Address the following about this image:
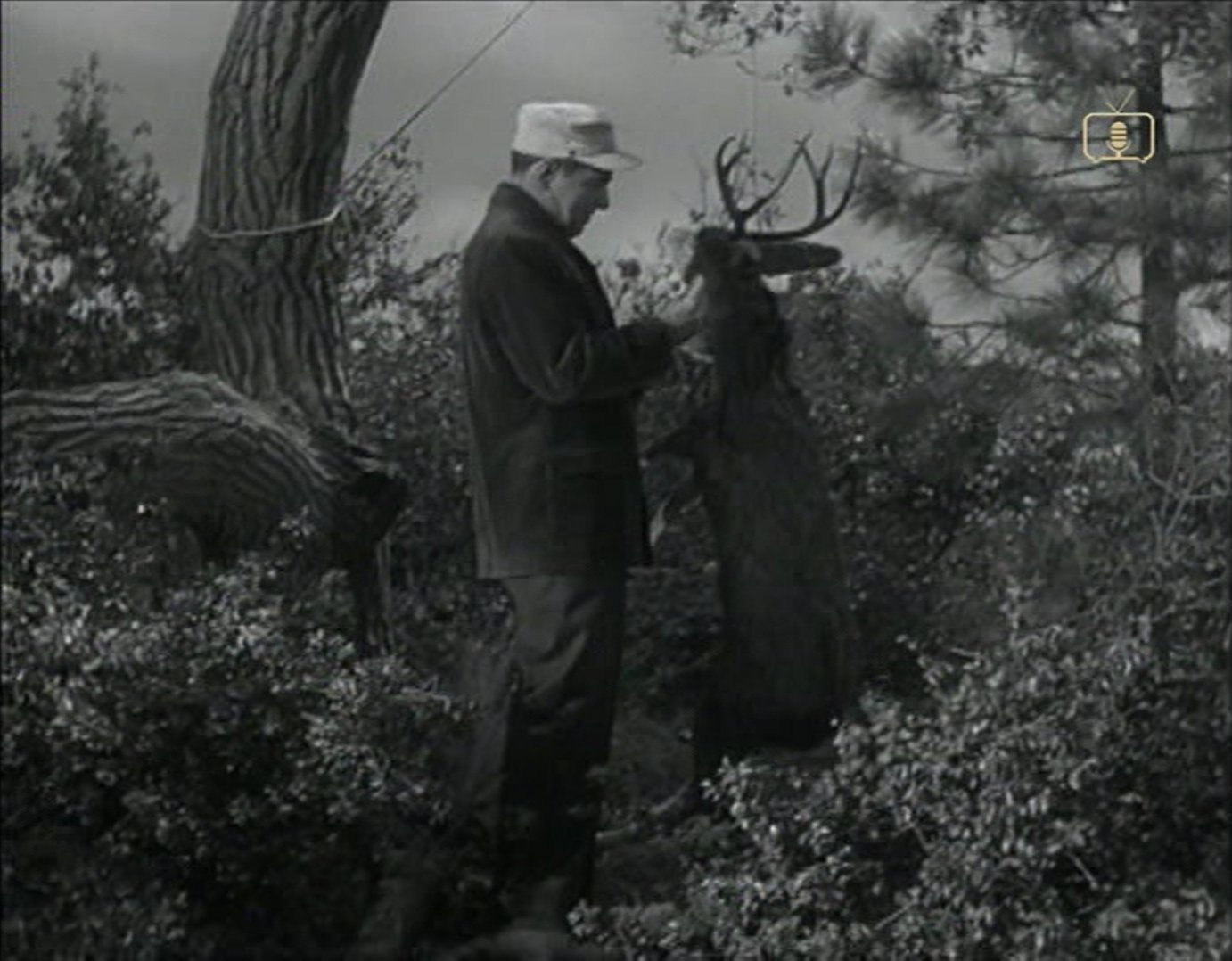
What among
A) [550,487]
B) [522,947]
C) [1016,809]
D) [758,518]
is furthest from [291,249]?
[1016,809]

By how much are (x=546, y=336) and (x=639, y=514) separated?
21.1 inches

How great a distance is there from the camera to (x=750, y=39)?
10039 mm

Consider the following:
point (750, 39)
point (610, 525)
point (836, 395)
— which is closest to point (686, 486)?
point (610, 525)

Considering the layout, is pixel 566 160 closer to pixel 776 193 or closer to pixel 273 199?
pixel 776 193

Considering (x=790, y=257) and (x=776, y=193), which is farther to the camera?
(x=776, y=193)

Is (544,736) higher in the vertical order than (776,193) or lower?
lower

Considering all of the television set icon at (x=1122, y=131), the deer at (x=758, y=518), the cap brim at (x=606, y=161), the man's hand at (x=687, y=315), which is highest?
the television set icon at (x=1122, y=131)

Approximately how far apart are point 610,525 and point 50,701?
4.94 feet

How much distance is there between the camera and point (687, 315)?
8.49 metres

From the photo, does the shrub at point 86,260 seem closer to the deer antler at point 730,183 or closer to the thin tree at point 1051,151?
the deer antler at point 730,183

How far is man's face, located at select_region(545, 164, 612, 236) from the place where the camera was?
8195 millimetres

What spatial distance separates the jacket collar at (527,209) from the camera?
815cm

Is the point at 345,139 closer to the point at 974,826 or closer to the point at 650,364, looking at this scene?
the point at 650,364

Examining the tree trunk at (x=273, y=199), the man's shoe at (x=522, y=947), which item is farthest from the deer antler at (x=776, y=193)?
the man's shoe at (x=522, y=947)
